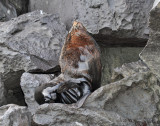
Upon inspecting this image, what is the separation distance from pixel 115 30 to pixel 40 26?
25.0 inches

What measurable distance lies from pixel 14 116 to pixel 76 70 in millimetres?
408

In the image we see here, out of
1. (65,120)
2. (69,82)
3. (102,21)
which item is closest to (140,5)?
(102,21)

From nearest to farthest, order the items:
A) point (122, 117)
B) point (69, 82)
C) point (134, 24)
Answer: point (122, 117) < point (69, 82) < point (134, 24)

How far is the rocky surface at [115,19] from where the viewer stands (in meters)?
2.28

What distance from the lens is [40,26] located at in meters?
2.60

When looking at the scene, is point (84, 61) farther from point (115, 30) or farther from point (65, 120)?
point (115, 30)

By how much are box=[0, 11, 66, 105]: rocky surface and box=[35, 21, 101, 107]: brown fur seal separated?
55 cm

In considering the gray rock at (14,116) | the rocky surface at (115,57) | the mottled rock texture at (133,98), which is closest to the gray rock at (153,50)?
the mottled rock texture at (133,98)

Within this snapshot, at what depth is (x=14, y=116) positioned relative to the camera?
1741mm

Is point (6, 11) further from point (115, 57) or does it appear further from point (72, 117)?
point (72, 117)

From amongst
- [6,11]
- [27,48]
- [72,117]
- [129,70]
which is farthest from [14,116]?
[6,11]

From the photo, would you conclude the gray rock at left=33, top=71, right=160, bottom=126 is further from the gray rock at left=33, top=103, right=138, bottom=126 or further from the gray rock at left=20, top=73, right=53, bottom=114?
the gray rock at left=20, top=73, right=53, bottom=114

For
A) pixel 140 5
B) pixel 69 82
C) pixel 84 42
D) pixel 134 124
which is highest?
pixel 140 5

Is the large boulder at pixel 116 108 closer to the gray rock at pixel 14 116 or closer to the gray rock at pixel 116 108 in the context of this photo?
the gray rock at pixel 116 108
